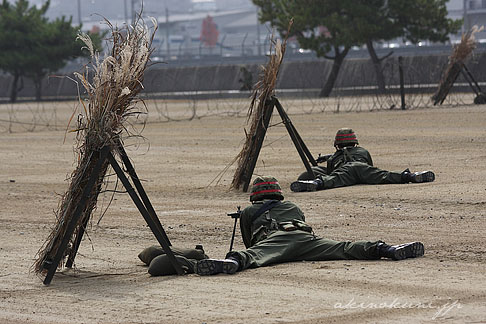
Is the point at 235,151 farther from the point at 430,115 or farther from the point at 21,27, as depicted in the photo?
the point at 21,27

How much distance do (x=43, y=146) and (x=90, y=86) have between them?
14708 mm

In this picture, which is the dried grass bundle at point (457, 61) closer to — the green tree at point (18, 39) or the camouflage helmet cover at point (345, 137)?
the camouflage helmet cover at point (345, 137)

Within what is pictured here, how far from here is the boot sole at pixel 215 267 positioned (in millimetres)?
7934

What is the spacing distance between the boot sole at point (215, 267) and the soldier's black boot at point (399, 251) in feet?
4.10

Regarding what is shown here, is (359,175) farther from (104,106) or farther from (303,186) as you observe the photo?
(104,106)

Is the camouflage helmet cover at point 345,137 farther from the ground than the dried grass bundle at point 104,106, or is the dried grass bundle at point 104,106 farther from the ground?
the dried grass bundle at point 104,106

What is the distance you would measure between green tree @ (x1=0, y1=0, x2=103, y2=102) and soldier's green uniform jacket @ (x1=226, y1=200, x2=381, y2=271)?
157 ft

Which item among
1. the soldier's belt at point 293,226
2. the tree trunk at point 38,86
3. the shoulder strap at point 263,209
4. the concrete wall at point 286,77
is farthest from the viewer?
the tree trunk at point 38,86

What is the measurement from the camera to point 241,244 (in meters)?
9.61

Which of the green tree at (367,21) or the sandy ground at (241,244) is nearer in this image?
the sandy ground at (241,244)

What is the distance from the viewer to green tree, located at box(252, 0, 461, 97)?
43031 mm

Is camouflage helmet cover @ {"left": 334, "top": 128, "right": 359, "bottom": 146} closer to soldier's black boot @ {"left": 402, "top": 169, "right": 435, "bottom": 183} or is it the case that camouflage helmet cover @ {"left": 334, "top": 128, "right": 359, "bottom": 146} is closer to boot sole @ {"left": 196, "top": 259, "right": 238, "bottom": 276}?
soldier's black boot @ {"left": 402, "top": 169, "right": 435, "bottom": 183}

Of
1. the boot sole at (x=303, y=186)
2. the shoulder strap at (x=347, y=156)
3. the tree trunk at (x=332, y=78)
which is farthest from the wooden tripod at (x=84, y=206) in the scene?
the tree trunk at (x=332, y=78)

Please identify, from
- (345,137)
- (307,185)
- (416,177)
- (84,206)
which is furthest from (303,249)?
(416,177)
